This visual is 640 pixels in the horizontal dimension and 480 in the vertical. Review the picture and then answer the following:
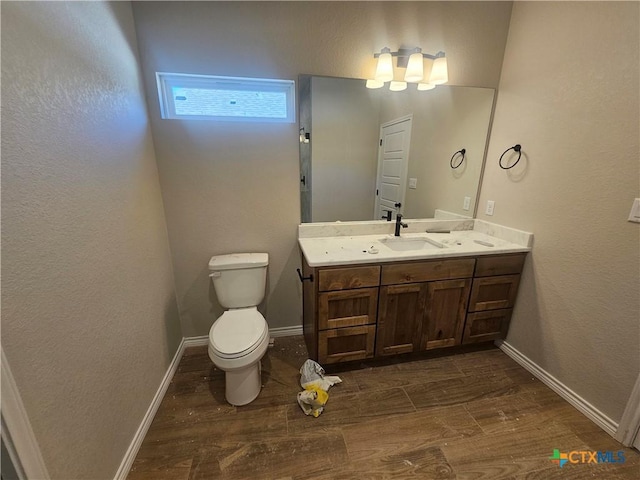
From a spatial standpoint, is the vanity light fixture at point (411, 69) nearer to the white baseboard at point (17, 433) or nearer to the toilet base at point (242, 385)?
the toilet base at point (242, 385)

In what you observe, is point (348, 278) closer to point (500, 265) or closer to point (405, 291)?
point (405, 291)

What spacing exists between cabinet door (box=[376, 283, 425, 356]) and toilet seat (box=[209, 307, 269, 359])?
75 cm

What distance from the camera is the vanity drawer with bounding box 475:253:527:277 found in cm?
175

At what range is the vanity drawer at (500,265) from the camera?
1.75m

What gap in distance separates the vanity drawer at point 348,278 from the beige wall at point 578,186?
1.11 m

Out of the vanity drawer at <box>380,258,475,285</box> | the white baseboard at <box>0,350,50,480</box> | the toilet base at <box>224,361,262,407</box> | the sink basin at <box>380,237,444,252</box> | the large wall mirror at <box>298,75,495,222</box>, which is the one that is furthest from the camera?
the sink basin at <box>380,237,444,252</box>

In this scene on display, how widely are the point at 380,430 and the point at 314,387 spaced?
1.38 ft

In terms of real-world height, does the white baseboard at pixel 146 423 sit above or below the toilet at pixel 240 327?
below

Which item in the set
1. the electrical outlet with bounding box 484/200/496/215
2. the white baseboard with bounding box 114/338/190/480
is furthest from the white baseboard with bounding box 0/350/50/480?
the electrical outlet with bounding box 484/200/496/215

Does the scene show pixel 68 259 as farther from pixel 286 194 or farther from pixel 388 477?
pixel 388 477

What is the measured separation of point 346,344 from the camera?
171 centimetres

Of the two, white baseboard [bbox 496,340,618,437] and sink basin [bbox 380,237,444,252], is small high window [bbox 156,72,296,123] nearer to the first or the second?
sink basin [bbox 380,237,444,252]

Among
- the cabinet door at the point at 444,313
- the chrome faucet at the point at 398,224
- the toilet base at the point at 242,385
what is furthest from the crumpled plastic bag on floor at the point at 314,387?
the chrome faucet at the point at 398,224

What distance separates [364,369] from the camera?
1843 mm
